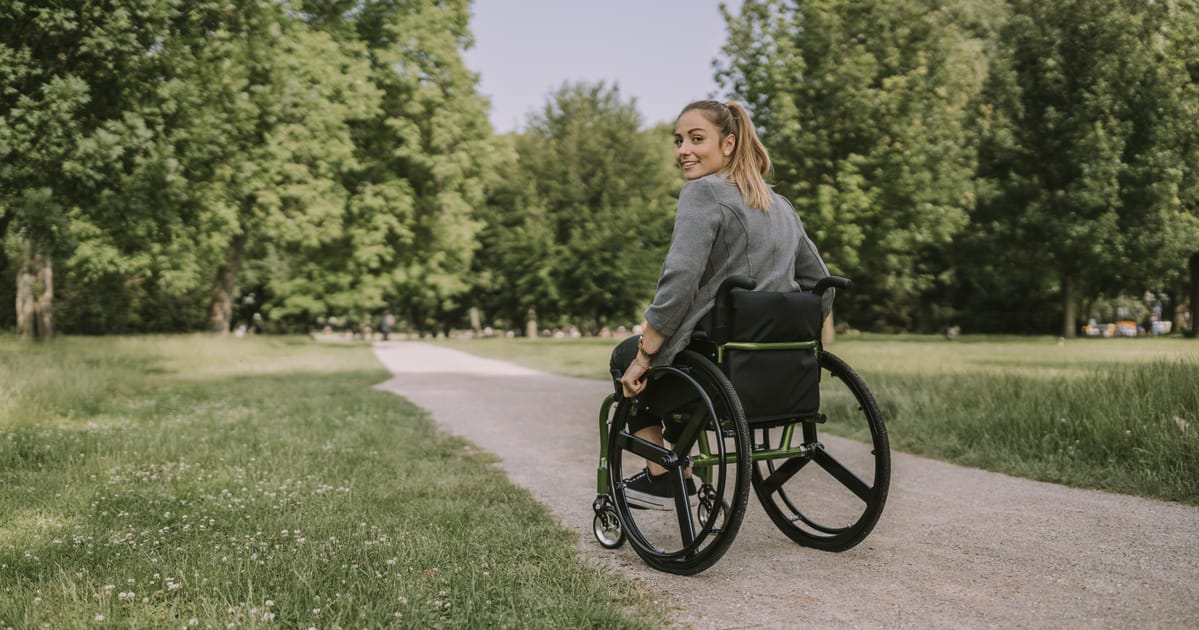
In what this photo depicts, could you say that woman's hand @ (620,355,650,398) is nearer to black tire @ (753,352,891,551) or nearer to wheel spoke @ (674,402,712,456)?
wheel spoke @ (674,402,712,456)

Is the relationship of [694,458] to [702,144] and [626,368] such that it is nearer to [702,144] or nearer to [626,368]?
[626,368]

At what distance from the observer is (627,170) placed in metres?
34.1

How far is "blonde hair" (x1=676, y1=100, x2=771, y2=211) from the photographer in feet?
10.9

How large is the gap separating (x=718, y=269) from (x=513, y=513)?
1.85 meters

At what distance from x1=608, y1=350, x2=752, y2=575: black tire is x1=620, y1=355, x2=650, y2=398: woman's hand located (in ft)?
0.15

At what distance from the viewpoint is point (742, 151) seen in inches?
134

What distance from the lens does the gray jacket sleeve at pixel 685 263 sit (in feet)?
10.4

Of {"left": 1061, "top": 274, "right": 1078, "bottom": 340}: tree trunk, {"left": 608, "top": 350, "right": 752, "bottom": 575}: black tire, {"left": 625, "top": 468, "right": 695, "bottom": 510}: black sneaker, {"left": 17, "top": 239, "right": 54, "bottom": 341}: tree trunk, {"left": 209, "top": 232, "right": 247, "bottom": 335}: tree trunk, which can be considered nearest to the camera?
{"left": 608, "top": 350, "right": 752, "bottom": 575}: black tire

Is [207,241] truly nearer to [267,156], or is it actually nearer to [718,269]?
[267,156]

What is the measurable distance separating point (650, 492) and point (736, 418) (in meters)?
0.80

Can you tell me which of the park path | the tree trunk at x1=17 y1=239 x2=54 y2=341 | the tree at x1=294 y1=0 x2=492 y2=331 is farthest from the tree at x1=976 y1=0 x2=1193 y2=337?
the tree trunk at x1=17 y1=239 x2=54 y2=341

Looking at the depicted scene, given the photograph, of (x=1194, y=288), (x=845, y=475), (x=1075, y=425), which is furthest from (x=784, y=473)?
(x=1194, y=288)

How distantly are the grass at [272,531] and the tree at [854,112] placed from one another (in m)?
15.2

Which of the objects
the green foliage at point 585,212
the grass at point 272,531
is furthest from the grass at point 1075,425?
the green foliage at point 585,212
